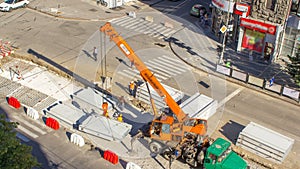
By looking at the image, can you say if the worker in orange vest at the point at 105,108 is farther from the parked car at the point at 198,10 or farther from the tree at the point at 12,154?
the parked car at the point at 198,10

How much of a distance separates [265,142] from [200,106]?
6619 mm

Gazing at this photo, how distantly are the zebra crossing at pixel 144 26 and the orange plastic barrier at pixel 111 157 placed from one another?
957 inches

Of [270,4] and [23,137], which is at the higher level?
[270,4]

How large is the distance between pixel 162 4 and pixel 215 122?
3143 centimetres

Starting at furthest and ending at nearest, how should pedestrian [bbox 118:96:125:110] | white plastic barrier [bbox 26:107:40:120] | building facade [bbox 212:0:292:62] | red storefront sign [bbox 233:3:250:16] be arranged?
red storefront sign [bbox 233:3:250:16], building facade [bbox 212:0:292:62], pedestrian [bbox 118:96:125:110], white plastic barrier [bbox 26:107:40:120]

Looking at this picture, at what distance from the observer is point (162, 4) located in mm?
63562

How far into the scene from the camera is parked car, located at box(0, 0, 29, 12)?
58219mm

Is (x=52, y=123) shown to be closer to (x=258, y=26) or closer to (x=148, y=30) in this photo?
(x=148, y=30)

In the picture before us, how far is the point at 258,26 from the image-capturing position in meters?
46.4

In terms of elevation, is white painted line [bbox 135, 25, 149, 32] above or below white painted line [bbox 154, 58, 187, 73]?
above

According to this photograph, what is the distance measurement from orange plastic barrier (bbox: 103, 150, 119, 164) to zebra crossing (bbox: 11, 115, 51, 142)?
6229 millimetres

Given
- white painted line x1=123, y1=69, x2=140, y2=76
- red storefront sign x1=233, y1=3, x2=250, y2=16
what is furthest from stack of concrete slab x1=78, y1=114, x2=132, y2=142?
red storefront sign x1=233, y1=3, x2=250, y2=16

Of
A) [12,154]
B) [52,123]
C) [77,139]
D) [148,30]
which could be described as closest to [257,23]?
[148,30]

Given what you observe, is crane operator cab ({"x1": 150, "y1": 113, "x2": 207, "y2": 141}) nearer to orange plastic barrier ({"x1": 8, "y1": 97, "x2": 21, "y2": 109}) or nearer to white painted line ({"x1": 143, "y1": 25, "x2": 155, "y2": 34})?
orange plastic barrier ({"x1": 8, "y1": 97, "x2": 21, "y2": 109})
